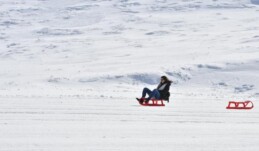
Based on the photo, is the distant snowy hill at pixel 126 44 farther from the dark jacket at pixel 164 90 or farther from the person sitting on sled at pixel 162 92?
the dark jacket at pixel 164 90

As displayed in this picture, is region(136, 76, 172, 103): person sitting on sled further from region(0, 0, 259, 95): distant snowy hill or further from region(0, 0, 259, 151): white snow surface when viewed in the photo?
region(0, 0, 259, 95): distant snowy hill

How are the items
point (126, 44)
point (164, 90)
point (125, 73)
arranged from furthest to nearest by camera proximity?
point (126, 44)
point (125, 73)
point (164, 90)

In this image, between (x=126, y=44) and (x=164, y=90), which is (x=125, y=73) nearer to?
(x=164, y=90)

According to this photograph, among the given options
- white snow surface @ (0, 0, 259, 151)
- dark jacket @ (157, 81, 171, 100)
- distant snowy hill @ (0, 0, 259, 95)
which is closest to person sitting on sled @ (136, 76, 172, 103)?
dark jacket @ (157, 81, 171, 100)

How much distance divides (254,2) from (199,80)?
48.8m

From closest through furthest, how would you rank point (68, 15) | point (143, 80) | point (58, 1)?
point (143, 80)
point (68, 15)
point (58, 1)

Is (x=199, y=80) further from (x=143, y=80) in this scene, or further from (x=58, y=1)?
(x=58, y=1)

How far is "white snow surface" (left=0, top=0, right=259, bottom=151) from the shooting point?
328 inches

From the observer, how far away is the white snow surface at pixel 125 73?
27.3 ft

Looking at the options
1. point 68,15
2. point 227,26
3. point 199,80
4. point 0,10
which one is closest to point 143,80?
point 199,80

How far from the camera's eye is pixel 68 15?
7444cm

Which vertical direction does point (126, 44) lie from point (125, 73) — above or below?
below

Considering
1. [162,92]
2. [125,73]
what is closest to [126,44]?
[125,73]

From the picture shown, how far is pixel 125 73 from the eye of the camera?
3144 cm
